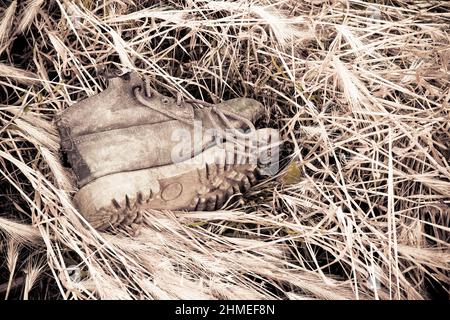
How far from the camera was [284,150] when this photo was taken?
77.4 inches

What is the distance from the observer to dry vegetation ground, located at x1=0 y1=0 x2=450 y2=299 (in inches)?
64.6

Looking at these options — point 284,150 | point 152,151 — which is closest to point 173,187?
point 152,151

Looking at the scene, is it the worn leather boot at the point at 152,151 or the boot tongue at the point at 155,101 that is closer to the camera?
the worn leather boot at the point at 152,151

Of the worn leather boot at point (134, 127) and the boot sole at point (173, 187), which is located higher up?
the worn leather boot at point (134, 127)

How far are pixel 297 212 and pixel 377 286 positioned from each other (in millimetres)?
A: 361

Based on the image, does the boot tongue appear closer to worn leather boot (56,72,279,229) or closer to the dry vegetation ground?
worn leather boot (56,72,279,229)

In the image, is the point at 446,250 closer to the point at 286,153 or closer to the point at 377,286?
the point at 377,286

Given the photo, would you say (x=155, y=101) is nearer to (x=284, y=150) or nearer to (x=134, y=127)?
(x=134, y=127)

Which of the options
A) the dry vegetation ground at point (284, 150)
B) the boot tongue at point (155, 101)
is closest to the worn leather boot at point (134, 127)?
the boot tongue at point (155, 101)

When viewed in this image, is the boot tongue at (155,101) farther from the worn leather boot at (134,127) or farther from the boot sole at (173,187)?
the boot sole at (173,187)

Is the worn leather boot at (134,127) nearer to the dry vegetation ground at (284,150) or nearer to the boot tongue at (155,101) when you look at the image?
the boot tongue at (155,101)

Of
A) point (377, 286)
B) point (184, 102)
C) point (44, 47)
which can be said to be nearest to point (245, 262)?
point (377, 286)

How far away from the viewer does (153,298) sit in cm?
155

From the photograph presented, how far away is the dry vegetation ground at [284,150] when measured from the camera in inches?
64.6
